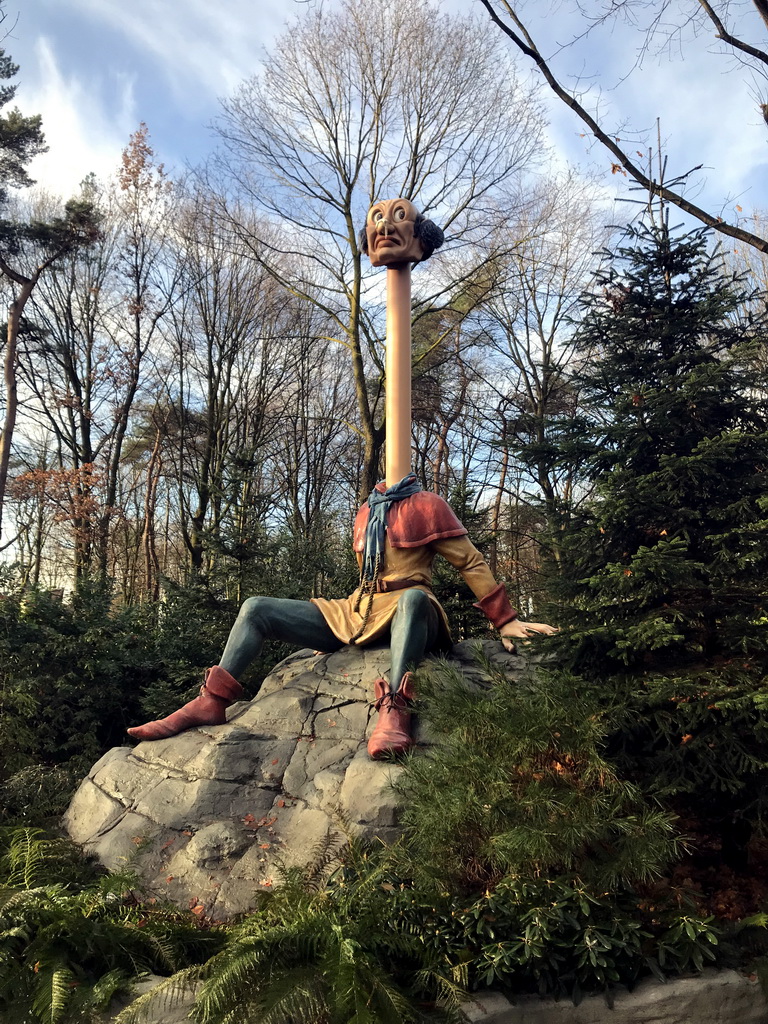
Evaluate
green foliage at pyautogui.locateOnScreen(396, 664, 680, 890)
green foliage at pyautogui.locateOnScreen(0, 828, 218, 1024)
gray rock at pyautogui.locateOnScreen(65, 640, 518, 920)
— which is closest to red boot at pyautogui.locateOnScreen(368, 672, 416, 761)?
gray rock at pyautogui.locateOnScreen(65, 640, 518, 920)

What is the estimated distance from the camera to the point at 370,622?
564 cm

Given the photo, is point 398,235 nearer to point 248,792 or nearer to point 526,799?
point 248,792

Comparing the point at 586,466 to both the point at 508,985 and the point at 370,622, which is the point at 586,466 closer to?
the point at 370,622

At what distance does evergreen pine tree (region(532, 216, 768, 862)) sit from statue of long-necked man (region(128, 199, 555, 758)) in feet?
2.58

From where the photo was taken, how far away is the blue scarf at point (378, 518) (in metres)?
5.74

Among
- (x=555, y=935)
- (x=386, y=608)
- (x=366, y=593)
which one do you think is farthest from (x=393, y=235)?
(x=555, y=935)

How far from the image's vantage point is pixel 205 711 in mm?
5387

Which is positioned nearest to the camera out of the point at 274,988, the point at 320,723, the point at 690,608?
the point at 274,988

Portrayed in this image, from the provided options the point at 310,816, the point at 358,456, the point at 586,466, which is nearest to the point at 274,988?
the point at 310,816

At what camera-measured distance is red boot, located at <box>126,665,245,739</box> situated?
17.4ft

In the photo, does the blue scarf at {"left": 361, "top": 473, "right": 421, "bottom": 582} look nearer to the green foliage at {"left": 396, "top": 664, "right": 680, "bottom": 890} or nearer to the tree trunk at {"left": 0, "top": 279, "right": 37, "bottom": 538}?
the green foliage at {"left": 396, "top": 664, "right": 680, "bottom": 890}

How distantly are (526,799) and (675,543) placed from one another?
5.51 feet

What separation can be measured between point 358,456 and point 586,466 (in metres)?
18.0

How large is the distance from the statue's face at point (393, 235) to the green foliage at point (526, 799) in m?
3.89
